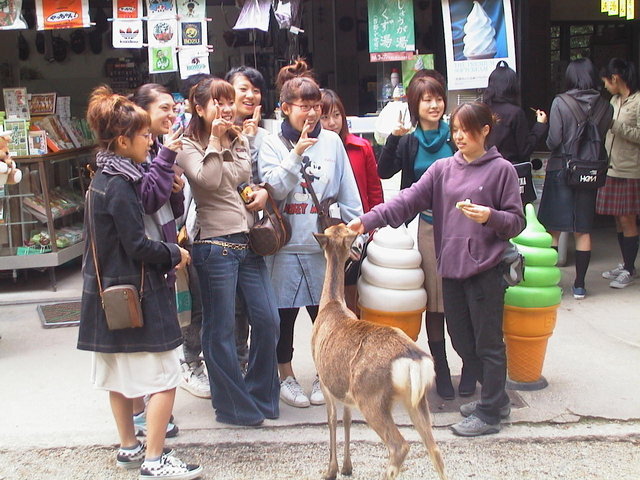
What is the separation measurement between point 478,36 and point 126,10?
2.85m

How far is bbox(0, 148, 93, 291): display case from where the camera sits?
7.19 metres

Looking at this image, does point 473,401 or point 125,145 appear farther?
point 473,401

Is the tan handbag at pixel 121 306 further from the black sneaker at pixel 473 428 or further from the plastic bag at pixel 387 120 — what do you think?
the plastic bag at pixel 387 120

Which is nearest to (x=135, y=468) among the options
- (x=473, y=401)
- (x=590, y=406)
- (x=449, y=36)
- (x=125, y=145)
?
(x=125, y=145)

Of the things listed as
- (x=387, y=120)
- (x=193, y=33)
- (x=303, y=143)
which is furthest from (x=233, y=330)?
(x=193, y=33)

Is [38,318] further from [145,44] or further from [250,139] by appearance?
[250,139]

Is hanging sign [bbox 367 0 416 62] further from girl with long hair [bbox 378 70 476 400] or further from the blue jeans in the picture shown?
the blue jeans

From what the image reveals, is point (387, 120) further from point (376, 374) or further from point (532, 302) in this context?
point (376, 374)

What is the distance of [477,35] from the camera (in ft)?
21.6

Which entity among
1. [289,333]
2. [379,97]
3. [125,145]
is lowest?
[289,333]

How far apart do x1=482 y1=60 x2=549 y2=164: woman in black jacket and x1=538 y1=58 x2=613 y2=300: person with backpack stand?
0.54 meters

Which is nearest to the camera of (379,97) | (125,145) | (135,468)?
(125,145)

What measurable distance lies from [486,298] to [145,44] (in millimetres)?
3781

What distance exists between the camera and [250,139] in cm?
461
